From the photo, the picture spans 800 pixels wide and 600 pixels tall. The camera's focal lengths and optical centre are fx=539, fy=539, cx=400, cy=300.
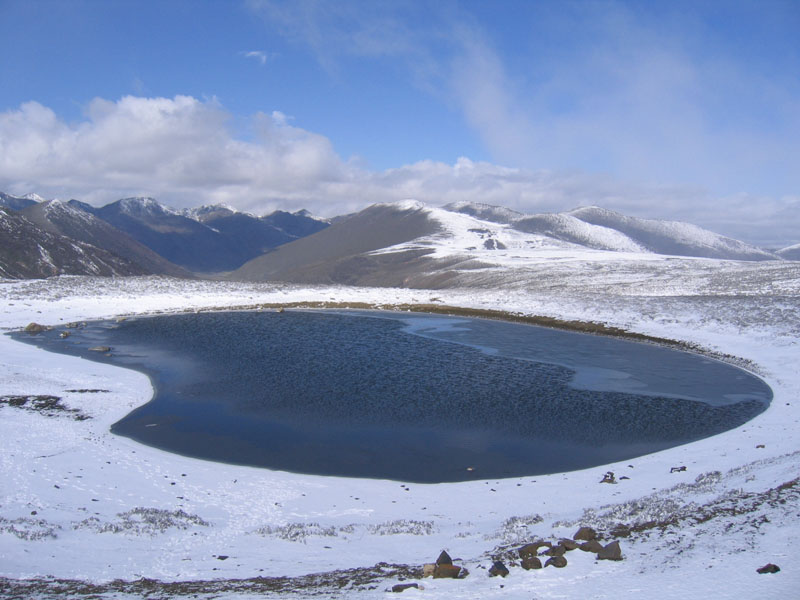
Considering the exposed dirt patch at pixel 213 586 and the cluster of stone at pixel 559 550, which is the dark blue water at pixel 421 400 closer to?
the cluster of stone at pixel 559 550

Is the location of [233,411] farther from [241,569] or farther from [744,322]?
[744,322]

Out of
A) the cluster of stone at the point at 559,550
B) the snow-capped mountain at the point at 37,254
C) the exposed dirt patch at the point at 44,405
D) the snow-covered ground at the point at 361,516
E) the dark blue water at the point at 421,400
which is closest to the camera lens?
the snow-covered ground at the point at 361,516

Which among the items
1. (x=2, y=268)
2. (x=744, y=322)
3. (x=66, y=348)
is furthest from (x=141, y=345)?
(x=2, y=268)

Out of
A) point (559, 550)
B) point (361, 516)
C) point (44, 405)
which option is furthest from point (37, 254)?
point (559, 550)

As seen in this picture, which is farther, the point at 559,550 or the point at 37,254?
the point at 37,254

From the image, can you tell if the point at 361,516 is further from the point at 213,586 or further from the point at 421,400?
the point at 421,400

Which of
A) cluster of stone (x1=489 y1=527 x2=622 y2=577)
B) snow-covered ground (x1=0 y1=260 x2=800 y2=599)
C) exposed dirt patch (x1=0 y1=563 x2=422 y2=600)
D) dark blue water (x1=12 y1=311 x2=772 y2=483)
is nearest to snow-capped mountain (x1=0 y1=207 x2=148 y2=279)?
dark blue water (x1=12 y1=311 x2=772 y2=483)

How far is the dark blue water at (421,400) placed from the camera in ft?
68.0

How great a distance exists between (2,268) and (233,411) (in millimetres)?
160452

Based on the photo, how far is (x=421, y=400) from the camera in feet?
92.8

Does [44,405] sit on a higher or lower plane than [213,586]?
higher

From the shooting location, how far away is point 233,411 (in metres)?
26.0

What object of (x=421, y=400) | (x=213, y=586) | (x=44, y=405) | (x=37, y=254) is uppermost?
(x=37, y=254)

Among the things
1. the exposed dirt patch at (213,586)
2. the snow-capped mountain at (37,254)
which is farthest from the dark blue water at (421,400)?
the snow-capped mountain at (37,254)
